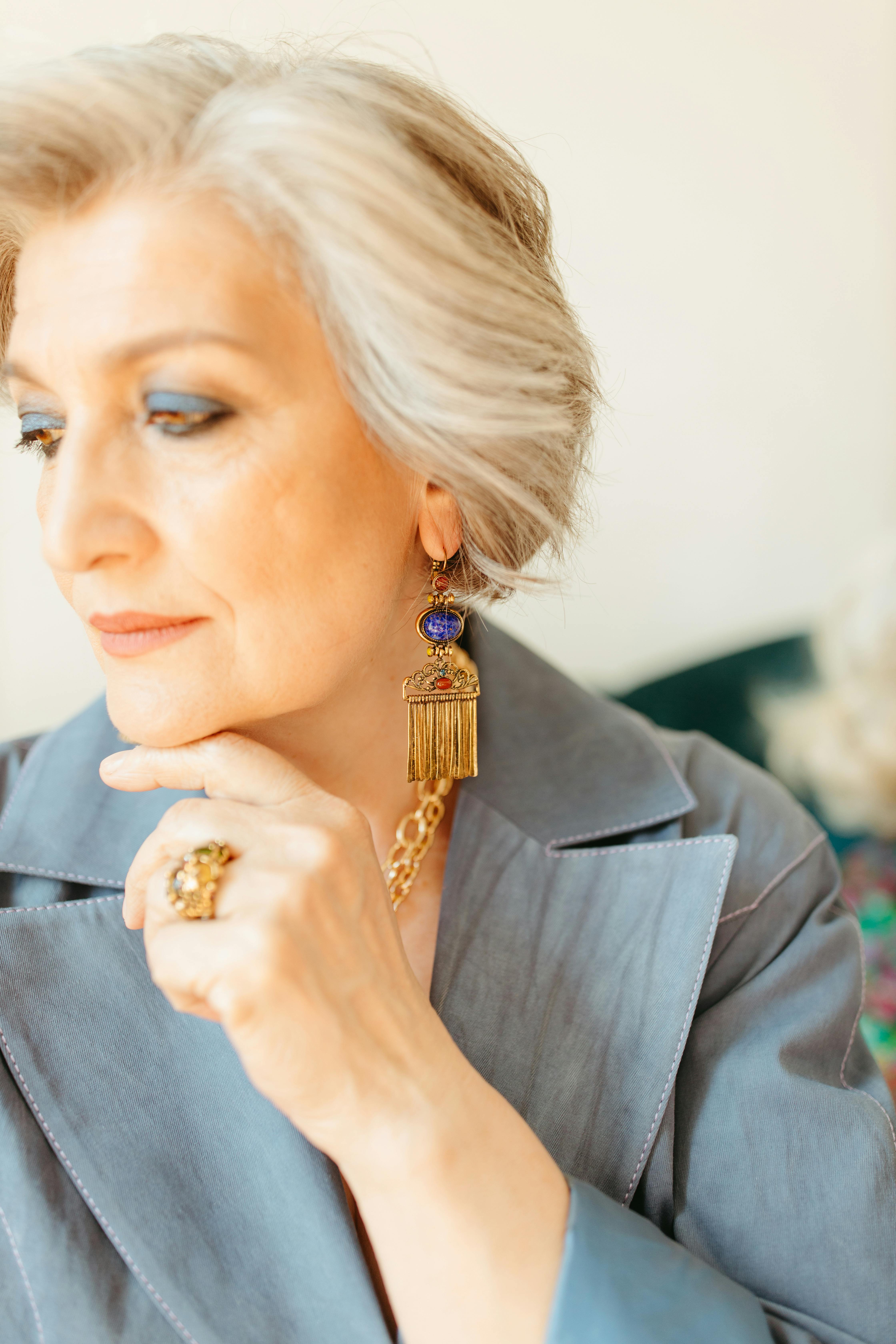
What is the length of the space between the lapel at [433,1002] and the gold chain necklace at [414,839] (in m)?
0.04

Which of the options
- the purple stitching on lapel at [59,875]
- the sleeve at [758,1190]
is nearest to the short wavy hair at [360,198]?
the purple stitching on lapel at [59,875]

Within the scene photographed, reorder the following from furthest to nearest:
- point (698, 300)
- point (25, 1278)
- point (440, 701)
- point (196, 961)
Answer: point (698, 300) → point (440, 701) → point (25, 1278) → point (196, 961)

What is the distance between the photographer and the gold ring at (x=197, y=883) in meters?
0.75

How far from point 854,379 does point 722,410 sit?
0.30m

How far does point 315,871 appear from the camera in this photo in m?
0.77

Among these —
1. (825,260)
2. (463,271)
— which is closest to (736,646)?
(825,260)

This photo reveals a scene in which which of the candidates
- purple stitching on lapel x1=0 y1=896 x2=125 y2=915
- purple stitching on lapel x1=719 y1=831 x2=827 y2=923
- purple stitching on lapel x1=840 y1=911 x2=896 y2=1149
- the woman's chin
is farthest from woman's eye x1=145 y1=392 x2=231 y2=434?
purple stitching on lapel x1=840 y1=911 x2=896 y2=1149

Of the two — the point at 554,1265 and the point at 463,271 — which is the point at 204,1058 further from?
the point at 463,271

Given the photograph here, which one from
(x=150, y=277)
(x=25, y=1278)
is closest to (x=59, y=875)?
(x=25, y=1278)

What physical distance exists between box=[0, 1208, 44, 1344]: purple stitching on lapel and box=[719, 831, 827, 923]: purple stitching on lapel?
73 centimetres

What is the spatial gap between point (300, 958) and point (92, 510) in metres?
0.38

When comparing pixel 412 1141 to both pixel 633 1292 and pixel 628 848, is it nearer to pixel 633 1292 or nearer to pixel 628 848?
pixel 633 1292

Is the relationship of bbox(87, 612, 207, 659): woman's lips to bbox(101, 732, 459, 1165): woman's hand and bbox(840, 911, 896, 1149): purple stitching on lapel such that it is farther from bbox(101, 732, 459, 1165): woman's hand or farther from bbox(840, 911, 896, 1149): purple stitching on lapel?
Result: bbox(840, 911, 896, 1149): purple stitching on lapel

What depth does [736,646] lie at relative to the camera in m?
1.88
